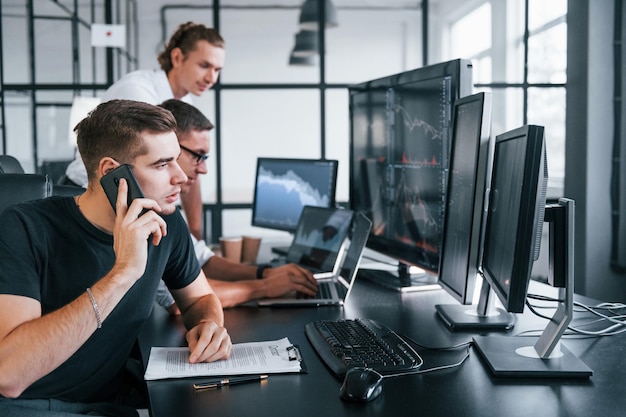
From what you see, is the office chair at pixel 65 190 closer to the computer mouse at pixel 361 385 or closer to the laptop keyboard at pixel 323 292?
the laptop keyboard at pixel 323 292

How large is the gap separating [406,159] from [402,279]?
37 cm

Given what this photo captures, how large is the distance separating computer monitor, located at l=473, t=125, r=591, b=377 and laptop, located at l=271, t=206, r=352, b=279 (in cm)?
74

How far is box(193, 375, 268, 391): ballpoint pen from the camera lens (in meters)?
1.19

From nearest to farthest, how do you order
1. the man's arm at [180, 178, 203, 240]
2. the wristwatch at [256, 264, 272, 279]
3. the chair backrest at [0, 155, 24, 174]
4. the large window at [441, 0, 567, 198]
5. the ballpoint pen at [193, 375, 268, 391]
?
1. the ballpoint pen at [193, 375, 268, 391]
2. the wristwatch at [256, 264, 272, 279]
3. the chair backrest at [0, 155, 24, 174]
4. the man's arm at [180, 178, 203, 240]
5. the large window at [441, 0, 567, 198]

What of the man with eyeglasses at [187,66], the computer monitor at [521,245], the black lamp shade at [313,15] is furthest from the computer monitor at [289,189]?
the black lamp shade at [313,15]

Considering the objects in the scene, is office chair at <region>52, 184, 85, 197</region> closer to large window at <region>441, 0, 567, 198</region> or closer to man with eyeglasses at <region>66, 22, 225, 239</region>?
man with eyeglasses at <region>66, 22, 225, 239</region>

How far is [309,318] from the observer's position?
1.73 m

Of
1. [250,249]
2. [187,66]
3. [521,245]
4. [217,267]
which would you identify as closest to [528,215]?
[521,245]

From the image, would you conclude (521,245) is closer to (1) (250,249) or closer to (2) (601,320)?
(2) (601,320)

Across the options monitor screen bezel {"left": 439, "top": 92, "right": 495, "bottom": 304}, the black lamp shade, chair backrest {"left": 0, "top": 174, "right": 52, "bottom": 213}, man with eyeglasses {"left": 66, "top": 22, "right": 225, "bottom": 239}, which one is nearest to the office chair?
chair backrest {"left": 0, "top": 174, "right": 52, "bottom": 213}

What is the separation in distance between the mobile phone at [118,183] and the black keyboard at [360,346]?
466mm

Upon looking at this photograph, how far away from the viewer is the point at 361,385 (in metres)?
1.11

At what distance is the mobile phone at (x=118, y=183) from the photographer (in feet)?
4.75

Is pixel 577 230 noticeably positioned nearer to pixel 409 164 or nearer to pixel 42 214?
pixel 409 164
